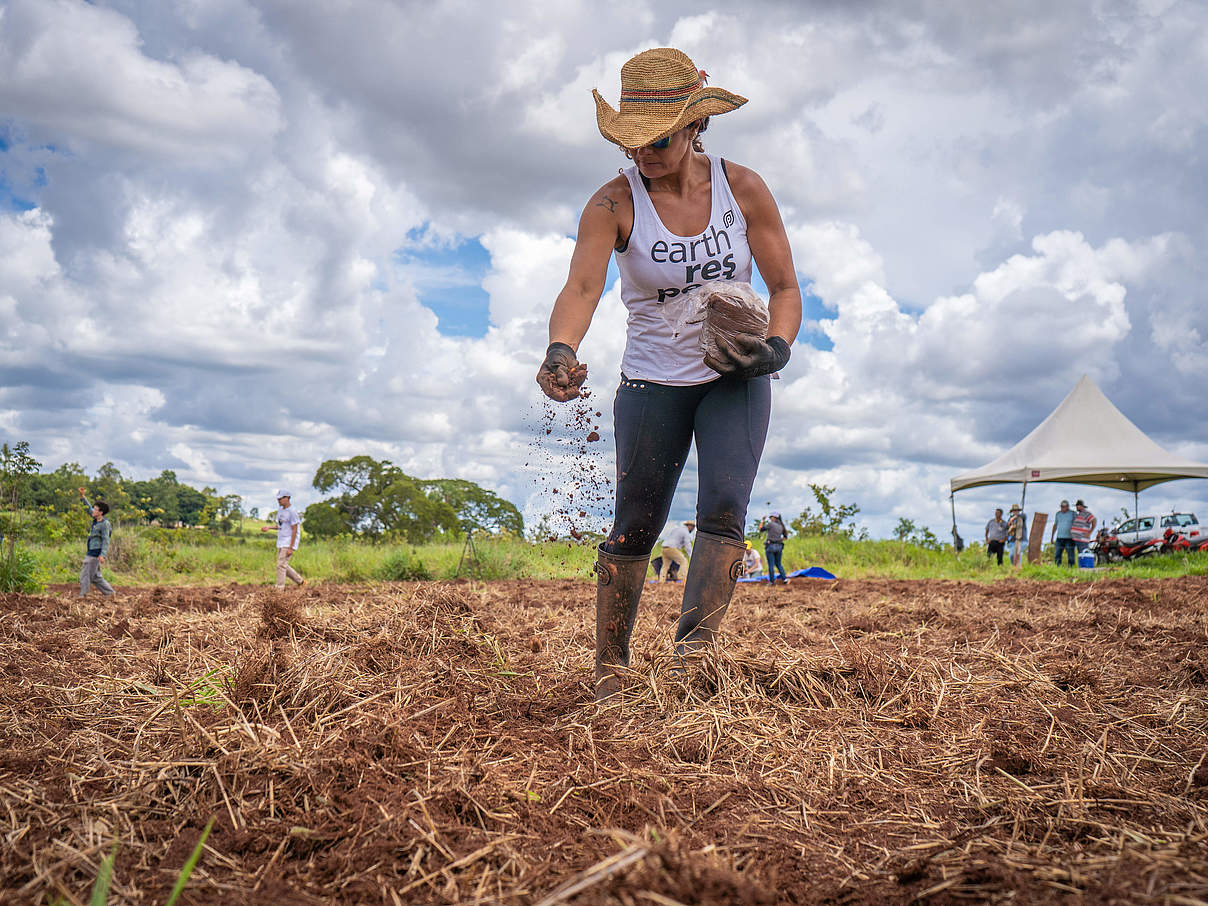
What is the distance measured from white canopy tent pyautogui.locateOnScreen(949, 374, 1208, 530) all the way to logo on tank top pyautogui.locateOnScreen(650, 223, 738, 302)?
1753cm

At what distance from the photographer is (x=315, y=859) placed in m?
1.42

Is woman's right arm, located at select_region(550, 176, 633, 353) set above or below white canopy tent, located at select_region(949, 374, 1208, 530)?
below

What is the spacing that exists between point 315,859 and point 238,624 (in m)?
3.75

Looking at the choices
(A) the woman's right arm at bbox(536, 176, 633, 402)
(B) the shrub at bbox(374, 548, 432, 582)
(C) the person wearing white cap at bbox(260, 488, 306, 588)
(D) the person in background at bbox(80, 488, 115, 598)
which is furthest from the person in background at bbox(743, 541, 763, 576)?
(A) the woman's right arm at bbox(536, 176, 633, 402)

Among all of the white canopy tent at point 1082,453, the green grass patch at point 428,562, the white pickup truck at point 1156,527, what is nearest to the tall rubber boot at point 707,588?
the green grass patch at point 428,562

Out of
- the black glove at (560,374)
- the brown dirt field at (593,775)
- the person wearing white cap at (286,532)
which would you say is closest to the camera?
the brown dirt field at (593,775)

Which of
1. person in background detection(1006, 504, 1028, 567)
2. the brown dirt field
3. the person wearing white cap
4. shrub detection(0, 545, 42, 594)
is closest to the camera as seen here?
the brown dirt field

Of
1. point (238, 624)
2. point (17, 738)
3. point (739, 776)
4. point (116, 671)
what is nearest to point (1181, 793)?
point (739, 776)

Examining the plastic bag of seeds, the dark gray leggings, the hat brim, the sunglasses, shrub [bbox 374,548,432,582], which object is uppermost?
the hat brim

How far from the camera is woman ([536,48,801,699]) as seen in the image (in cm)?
264

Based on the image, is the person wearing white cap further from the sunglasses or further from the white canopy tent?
the white canopy tent

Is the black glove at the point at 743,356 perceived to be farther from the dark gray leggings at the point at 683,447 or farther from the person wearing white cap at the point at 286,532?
the person wearing white cap at the point at 286,532

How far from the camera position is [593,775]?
1811 mm

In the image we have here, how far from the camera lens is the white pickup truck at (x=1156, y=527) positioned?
20.0 meters
